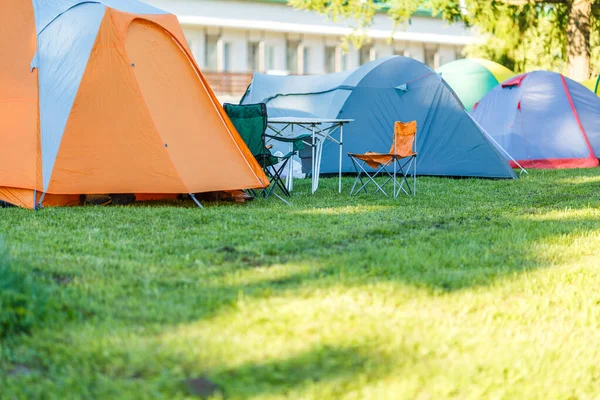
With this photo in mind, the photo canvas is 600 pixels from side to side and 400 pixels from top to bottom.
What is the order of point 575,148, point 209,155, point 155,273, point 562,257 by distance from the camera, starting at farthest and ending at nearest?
1. point 575,148
2. point 209,155
3. point 562,257
4. point 155,273

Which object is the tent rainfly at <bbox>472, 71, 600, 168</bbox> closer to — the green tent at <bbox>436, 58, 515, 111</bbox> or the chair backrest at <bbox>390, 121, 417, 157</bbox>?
the green tent at <bbox>436, 58, 515, 111</bbox>

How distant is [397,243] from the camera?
16.5ft

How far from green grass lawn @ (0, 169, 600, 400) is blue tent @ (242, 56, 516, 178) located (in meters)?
4.79

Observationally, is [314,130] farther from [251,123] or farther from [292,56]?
[292,56]

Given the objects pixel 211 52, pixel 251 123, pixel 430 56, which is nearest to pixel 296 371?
pixel 251 123

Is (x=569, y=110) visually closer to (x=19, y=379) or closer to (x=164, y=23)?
(x=164, y=23)

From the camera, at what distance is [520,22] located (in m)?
21.3

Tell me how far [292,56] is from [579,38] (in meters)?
11.4

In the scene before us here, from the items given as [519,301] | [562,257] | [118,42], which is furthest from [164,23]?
[519,301]

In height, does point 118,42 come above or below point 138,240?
Answer: above

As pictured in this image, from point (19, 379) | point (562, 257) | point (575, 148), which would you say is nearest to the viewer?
point (19, 379)

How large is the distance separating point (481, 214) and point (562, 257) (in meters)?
1.95

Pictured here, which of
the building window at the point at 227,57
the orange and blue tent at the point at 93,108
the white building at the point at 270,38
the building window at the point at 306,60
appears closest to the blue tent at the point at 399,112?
the orange and blue tent at the point at 93,108

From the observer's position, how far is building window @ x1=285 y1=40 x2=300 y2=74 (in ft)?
88.7
